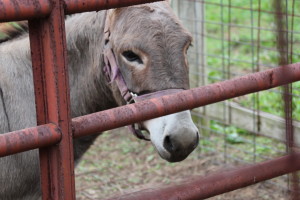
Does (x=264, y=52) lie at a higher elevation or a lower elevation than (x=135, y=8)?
lower

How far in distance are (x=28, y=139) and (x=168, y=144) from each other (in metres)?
0.96

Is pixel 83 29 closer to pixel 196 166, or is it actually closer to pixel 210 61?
pixel 196 166

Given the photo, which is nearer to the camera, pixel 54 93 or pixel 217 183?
pixel 54 93

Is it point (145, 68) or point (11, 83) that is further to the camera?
point (11, 83)

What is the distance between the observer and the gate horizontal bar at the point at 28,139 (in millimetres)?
1297

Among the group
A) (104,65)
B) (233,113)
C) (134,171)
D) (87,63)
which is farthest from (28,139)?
(233,113)

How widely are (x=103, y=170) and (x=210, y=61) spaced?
2367 mm

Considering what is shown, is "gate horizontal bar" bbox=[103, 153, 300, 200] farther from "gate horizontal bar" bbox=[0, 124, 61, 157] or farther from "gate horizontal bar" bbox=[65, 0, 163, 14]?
"gate horizontal bar" bbox=[65, 0, 163, 14]

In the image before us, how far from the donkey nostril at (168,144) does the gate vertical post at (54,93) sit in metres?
0.79

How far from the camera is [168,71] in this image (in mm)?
2438

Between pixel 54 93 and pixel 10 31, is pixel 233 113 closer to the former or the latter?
pixel 10 31

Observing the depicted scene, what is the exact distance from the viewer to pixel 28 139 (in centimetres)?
133

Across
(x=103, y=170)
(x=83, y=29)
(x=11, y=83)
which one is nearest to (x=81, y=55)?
(x=83, y=29)

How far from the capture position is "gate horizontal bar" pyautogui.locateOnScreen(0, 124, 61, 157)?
1.30 metres
